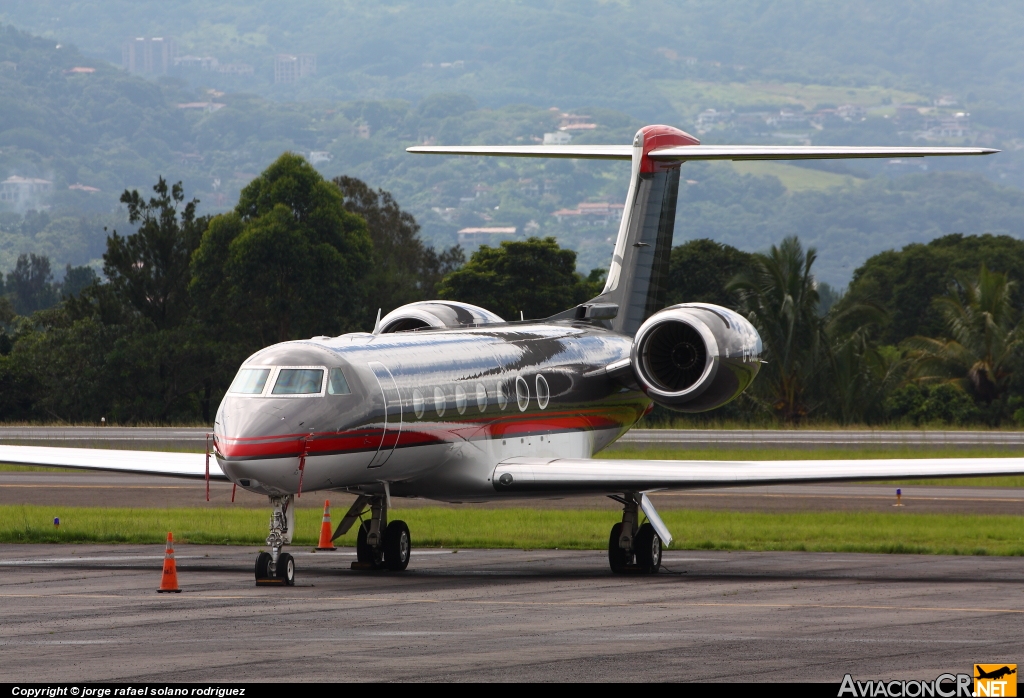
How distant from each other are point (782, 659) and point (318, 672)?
143 inches

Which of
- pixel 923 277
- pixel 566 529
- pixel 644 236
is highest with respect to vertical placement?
pixel 644 236

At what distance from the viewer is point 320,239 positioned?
63.0 metres

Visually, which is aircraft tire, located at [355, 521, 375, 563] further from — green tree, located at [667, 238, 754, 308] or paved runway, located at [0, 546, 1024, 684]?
green tree, located at [667, 238, 754, 308]

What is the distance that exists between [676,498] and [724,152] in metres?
11.3

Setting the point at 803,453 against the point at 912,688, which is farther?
the point at 803,453

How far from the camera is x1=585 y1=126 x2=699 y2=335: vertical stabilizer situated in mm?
26484

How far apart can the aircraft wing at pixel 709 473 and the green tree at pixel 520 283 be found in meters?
38.2

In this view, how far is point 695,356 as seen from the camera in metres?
23.4

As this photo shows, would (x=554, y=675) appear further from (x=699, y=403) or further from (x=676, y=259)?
(x=676, y=259)

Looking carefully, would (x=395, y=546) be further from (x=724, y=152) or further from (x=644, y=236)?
(x=644, y=236)

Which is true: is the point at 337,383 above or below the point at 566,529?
above

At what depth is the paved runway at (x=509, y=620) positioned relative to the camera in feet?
37.6

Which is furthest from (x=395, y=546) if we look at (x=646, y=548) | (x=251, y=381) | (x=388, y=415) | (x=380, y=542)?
(x=251, y=381)

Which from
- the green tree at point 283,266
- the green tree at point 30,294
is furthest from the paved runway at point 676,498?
the green tree at point 30,294
